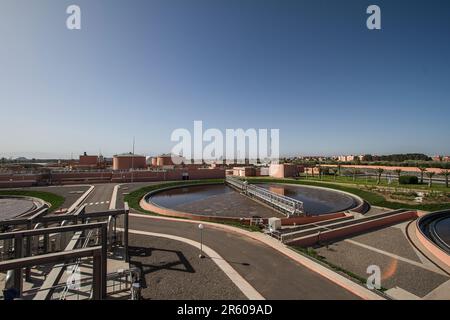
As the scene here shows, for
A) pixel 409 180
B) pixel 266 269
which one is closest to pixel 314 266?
pixel 266 269

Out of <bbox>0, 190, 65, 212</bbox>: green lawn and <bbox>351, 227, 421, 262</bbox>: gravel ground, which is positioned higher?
<bbox>0, 190, 65, 212</bbox>: green lawn

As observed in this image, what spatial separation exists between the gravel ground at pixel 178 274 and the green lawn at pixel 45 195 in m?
17.2

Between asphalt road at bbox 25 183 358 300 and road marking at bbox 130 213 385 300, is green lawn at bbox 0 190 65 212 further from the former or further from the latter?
road marking at bbox 130 213 385 300

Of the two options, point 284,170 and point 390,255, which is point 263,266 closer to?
point 390,255

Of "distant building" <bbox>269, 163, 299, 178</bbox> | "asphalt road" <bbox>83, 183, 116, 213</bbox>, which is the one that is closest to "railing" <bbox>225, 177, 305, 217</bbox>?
"asphalt road" <bbox>83, 183, 116, 213</bbox>

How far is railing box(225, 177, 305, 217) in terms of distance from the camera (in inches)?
879

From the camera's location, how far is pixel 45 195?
30.0 m

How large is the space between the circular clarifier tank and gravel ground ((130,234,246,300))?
10007 mm

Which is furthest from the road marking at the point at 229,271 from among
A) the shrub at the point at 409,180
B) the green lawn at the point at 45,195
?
the shrub at the point at 409,180

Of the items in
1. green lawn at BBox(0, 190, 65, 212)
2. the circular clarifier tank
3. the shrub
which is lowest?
the circular clarifier tank

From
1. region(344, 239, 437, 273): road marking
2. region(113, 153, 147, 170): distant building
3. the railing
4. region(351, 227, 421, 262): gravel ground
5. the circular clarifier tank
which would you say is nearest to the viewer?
region(344, 239, 437, 273): road marking

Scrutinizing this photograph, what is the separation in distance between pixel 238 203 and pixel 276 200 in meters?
4.71
